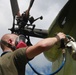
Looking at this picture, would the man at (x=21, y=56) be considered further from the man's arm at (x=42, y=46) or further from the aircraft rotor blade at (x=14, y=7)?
the aircraft rotor blade at (x=14, y=7)

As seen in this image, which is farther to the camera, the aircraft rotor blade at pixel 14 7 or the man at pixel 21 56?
the aircraft rotor blade at pixel 14 7

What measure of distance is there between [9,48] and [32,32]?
5337 millimetres

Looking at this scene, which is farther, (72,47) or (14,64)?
(14,64)

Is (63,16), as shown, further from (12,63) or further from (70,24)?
(12,63)

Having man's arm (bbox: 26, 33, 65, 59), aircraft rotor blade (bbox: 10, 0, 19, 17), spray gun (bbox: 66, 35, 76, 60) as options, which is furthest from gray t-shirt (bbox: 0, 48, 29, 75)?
aircraft rotor blade (bbox: 10, 0, 19, 17)

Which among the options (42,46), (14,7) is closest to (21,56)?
(42,46)

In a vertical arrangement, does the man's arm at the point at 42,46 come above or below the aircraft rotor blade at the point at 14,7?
above

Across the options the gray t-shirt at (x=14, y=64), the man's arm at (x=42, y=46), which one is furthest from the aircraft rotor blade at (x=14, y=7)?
the man's arm at (x=42, y=46)

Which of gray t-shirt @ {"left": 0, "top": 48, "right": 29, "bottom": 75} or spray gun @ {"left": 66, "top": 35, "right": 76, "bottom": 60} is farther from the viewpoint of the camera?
gray t-shirt @ {"left": 0, "top": 48, "right": 29, "bottom": 75}

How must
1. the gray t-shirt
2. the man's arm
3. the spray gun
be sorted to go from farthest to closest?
the gray t-shirt
the man's arm
the spray gun

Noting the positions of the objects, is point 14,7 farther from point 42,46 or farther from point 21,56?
point 42,46

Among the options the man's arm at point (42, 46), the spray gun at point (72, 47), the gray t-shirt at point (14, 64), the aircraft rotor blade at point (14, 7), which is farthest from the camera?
the aircraft rotor blade at point (14, 7)

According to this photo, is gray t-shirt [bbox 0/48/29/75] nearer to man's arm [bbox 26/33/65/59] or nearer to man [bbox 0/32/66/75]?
man [bbox 0/32/66/75]

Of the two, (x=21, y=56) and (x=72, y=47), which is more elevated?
(x=72, y=47)
